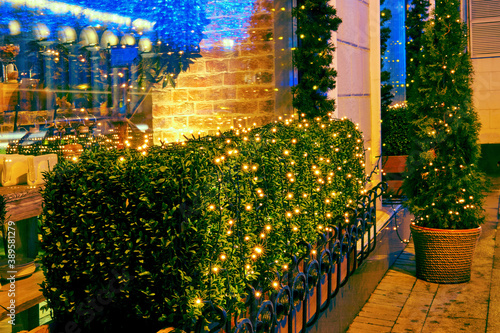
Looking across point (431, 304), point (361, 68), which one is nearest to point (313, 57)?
point (361, 68)

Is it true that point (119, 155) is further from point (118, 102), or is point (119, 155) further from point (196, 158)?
point (118, 102)

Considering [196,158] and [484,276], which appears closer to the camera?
[196,158]

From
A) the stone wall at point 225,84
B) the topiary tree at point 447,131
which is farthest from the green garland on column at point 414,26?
the stone wall at point 225,84

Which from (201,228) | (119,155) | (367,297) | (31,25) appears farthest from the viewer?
(367,297)

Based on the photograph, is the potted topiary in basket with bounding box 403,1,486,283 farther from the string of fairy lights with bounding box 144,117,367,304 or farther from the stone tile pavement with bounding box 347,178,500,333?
the string of fairy lights with bounding box 144,117,367,304

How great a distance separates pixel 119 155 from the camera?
8.43ft

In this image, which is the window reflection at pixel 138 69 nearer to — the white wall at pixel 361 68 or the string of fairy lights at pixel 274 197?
the string of fairy lights at pixel 274 197

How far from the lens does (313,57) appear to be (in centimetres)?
579

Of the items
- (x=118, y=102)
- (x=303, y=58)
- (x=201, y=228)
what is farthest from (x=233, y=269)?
(x=303, y=58)

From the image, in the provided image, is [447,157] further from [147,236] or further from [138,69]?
[147,236]

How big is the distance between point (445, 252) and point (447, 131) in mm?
1325

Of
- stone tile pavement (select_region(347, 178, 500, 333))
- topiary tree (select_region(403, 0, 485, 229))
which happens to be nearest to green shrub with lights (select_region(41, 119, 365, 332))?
stone tile pavement (select_region(347, 178, 500, 333))

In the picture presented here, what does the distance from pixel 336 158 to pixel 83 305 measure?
2777 mm

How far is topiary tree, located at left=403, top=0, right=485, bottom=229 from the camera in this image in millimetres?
5555
